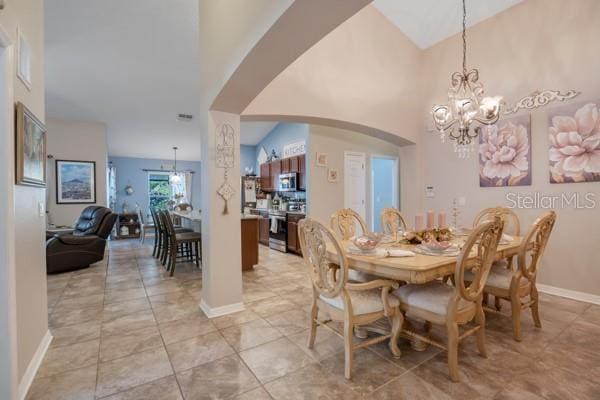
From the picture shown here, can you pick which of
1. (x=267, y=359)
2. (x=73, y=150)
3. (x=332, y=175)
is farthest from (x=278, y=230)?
(x=73, y=150)

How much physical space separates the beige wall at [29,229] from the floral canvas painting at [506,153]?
4.92 meters

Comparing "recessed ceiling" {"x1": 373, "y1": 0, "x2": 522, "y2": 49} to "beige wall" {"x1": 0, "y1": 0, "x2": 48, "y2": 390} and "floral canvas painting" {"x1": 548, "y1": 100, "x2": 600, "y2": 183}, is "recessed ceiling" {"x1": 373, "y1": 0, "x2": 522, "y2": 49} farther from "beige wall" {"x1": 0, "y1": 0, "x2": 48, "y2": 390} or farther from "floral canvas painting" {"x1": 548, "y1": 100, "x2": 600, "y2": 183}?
"beige wall" {"x1": 0, "y1": 0, "x2": 48, "y2": 390}

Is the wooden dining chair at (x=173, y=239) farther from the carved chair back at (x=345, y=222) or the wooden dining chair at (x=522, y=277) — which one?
the wooden dining chair at (x=522, y=277)

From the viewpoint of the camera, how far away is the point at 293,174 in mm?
5988

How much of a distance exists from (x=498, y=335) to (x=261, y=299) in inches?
91.9

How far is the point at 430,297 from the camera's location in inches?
76.4

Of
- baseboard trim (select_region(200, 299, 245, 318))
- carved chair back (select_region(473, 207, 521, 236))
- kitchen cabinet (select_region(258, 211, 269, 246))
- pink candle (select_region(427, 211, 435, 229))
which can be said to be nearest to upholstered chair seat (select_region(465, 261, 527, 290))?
pink candle (select_region(427, 211, 435, 229))

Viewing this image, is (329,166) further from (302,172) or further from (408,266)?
(408,266)

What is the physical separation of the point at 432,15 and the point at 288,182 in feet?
12.7

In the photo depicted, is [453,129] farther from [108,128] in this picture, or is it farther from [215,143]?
[108,128]

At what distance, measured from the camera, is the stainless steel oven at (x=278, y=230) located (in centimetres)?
599

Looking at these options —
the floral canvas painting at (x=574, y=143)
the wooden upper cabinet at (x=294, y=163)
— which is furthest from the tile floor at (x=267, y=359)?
the wooden upper cabinet at (x=294, y=163)

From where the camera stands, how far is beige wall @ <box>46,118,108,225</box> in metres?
5.89

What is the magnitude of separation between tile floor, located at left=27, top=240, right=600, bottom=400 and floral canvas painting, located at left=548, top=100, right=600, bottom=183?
4.88 ft
